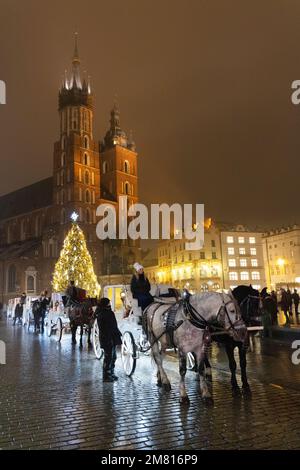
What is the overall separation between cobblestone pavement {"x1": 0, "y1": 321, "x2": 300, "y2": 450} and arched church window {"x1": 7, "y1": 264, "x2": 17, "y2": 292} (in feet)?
187

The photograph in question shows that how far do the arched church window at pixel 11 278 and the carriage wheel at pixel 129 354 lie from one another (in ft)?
190

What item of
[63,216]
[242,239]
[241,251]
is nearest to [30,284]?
[63,216]

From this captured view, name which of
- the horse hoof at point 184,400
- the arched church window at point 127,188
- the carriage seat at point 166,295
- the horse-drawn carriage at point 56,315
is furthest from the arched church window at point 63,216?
the horse hoof at point 184,400

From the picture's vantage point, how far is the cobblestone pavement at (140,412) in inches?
186

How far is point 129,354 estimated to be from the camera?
9148 millimetres

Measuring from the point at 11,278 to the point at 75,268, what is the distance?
38.0 m

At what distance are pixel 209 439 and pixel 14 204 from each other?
278 feet

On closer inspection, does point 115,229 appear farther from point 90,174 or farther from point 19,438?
point 19,438

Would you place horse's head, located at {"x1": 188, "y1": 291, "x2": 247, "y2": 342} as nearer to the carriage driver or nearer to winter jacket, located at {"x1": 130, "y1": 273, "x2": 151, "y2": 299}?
winter jacket, located at {"x1": 130, "y1": 273, "x2": 151, "y2": 299}

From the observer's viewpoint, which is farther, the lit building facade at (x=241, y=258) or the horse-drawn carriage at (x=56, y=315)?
the lit building facade at (x=241, y=258)

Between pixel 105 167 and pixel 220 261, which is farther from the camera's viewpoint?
pixel 105 167

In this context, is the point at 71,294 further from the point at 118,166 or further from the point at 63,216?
the point at 118,166

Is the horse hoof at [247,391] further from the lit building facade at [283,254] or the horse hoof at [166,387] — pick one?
the lit building facade at [283,254]
